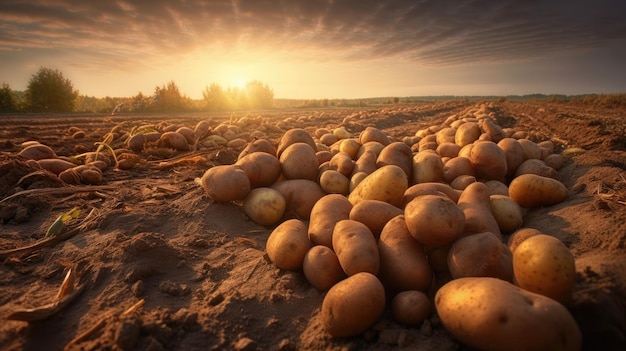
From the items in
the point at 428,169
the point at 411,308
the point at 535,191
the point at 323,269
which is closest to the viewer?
the point at 411,308

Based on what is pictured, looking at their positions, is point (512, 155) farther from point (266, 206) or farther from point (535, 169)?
point (266, 206)

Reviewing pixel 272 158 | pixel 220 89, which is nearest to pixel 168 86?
pixel 220 89

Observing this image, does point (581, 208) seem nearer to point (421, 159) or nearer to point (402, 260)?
point (421, 159)

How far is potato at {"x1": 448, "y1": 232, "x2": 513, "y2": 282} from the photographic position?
180 cm

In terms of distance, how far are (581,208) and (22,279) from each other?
13.9ft

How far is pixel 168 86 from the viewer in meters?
21.6

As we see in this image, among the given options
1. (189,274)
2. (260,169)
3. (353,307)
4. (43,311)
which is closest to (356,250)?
(353,307)

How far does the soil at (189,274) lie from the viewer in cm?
164

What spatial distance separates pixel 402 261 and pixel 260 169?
5.88ft

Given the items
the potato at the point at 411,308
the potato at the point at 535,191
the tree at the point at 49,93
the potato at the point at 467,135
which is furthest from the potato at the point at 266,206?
the tree at the point at 49,93

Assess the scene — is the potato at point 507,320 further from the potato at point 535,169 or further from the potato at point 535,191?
the potato at point 535,169

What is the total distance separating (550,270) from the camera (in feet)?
5.03

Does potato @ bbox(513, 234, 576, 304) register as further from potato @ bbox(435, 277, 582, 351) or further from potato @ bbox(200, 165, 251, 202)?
potato @ bbox(200, 165, 251, 202)

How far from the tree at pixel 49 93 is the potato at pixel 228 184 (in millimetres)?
21461
